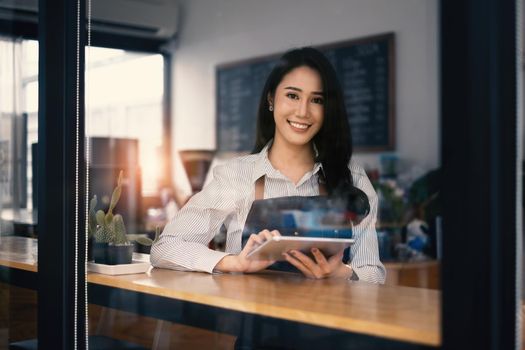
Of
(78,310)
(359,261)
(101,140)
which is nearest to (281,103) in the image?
(359,261)

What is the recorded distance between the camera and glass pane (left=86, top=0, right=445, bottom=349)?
4.33 feet

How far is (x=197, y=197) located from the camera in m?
2.11

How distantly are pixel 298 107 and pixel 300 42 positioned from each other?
0.17 meters

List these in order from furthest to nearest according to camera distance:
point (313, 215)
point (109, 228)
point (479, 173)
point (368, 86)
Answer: point (109, 228)
point (313, 215)
point (368, 86)
point (479, 173)

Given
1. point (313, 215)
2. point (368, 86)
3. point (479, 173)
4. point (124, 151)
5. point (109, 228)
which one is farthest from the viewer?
point (124, 151)

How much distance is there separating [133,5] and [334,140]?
3.20ft

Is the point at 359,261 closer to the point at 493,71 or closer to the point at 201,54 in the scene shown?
the point at 493,71

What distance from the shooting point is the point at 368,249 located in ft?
5.10

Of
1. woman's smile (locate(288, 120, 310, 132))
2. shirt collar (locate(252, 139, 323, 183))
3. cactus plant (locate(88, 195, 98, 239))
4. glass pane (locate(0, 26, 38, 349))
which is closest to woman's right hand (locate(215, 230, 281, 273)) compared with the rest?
shirt collar (locate(252, 139, 323, 183))

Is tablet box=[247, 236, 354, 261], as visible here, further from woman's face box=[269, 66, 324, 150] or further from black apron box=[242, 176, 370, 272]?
woman's face box=[269, 66, 324, 150]

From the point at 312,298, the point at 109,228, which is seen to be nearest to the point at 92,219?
the point at 109,228

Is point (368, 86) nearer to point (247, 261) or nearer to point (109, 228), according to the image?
point (247, 261)

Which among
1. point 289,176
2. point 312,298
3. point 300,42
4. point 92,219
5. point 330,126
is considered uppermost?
point 300,42

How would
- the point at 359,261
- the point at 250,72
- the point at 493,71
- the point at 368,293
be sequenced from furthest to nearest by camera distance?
the point at 250,72 → the point at 359,261 → the point at 368,293 → the point at 493,71
